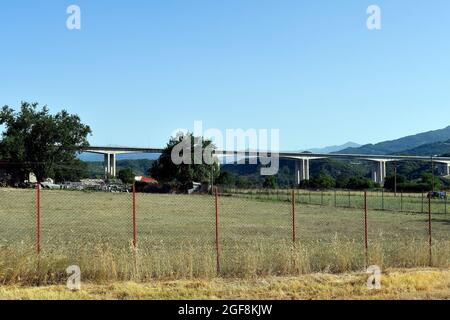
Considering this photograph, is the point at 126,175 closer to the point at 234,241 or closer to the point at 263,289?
the point at 234,241

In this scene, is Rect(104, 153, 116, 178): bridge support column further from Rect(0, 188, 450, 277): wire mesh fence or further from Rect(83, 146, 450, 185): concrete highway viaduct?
Rect(0, 188, 450, 277): wire mesh fence

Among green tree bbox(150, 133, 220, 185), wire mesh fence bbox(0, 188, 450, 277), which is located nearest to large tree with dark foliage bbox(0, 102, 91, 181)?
green tree bbox(150, 133, 220, 185)

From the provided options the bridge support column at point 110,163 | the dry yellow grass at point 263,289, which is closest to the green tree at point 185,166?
the bridge support column at point 110,163

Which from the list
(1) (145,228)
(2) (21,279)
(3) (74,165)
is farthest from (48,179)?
(2) (21,279)

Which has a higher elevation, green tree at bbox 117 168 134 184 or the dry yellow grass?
green tree at bbox 117 168 134 184

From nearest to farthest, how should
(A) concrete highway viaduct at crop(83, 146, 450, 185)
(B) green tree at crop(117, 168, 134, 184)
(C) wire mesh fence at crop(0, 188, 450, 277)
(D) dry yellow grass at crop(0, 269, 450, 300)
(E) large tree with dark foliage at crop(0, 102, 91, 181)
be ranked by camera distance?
1. (D) dry yellow grass at crop(0, 269, 450, 300)
2. (C) wire mesh fence at crop(0, 188, 450, 277)
3. (E) large tree with dark foliage at crop(0, 102, 91, 181)
4. (A) concrete highway viaduct at crop(83, 146, 450, 185)
5. (B) green tree at crop(117, 168, 134, 184)

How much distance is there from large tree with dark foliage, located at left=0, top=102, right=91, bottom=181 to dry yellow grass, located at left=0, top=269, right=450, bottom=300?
78.4 metres

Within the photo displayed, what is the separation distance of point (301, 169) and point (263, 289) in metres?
130

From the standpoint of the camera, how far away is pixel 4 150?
84438 mm

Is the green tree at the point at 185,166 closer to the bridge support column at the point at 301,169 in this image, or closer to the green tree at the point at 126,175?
the green tree at the point at 126,175

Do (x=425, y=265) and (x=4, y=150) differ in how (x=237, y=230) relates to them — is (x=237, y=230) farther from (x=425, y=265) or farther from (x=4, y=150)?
(x=4, y=150)

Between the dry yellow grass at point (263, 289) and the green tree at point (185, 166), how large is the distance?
3200 inches

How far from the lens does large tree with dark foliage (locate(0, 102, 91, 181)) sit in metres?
87.1
